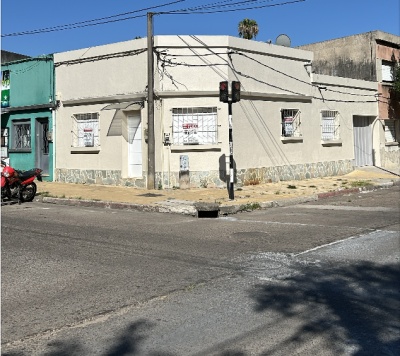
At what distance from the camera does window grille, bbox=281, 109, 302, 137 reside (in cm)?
1859

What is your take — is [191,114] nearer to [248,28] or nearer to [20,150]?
[20,150]

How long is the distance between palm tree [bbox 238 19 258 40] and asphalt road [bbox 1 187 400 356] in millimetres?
28955

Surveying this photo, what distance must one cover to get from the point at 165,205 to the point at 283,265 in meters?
6.26

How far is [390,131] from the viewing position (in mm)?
24484

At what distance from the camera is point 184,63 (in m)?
16.1

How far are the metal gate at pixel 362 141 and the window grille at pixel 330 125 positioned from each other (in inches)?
73.8

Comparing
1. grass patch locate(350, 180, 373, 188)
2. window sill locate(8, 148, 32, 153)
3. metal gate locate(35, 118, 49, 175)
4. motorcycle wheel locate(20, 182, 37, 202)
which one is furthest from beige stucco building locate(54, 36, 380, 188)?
motorcycle wheel locate(20, 182, 37, 202)

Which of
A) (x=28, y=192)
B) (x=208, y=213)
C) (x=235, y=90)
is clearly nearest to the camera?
(x=208, y=213)

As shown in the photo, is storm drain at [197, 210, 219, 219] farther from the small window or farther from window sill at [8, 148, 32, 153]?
the small window

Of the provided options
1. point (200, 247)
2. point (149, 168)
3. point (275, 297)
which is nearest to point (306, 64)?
point (149, 168)

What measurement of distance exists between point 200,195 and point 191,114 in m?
3.28

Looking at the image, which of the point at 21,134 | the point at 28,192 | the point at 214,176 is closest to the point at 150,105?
the point at 214,176

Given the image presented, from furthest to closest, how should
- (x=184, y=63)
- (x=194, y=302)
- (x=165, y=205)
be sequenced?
(x=184, y=63) → (x=165, y=205) → (x=194, y=302)

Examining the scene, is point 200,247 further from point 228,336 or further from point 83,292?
point 228,336
